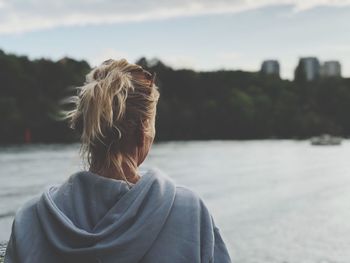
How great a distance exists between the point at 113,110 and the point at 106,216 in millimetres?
291

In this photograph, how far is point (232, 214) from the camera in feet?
67.3

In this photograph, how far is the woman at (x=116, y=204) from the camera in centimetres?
165

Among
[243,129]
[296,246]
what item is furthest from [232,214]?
[243,129]

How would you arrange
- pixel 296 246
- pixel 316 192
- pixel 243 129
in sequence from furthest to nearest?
pixel 243 129, pixel 316 192, pixel 296 246

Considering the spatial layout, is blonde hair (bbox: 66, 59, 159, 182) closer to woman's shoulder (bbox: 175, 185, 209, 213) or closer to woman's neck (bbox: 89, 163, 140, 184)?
woman's neck (bbox: 89, 163, 140, 184)

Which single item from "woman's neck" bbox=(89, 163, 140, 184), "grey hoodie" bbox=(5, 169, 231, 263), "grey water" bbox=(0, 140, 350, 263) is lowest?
"grey water" bbox=(0, 140, 350, 263)

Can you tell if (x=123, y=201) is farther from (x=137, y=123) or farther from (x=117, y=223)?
(x=137, y=123)

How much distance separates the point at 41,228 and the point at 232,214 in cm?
1905

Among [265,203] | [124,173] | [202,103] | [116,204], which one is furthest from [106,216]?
[202,103]

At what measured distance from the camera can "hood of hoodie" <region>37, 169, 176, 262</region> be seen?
1635 millimetres

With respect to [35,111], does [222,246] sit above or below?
above

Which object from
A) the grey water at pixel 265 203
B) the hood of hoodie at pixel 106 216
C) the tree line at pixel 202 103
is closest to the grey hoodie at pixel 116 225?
the hood of hoodie at pixel 106 216

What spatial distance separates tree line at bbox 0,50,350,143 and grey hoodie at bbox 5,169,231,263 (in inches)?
3194

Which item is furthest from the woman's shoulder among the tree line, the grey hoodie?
the tree line
